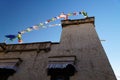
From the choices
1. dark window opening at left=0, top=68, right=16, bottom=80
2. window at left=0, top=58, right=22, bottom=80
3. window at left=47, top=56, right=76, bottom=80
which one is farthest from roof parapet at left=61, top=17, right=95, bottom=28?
dark window opening at left=0, top=68, right=16, bottom=80

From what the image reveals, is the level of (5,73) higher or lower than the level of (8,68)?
lower

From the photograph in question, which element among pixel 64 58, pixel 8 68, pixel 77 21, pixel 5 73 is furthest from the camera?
pixel 77 21

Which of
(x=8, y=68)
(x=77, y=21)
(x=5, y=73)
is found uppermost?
(x=77, y=21)

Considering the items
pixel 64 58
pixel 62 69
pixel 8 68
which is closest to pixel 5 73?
pixel 8 68

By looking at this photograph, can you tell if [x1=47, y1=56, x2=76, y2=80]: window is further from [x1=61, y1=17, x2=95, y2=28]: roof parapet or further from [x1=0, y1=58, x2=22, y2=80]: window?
[x1=61, y1=17, x2=95, y2=28]: roof parapet

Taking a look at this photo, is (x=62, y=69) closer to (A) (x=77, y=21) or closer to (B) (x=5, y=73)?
(B) (x=5, y=73)

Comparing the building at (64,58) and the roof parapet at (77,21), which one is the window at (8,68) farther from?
the roof parapet at (77,21)

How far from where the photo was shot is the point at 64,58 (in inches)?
404

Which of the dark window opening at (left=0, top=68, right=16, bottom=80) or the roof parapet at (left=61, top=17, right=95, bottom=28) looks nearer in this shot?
the dark window opening at (left=0, top=68, right=16, bottom=80)

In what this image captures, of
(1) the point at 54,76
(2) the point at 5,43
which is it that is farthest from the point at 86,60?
(2) the point at 5,43

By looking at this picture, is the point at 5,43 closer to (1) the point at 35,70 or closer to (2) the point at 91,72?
(1) the point at 35,70

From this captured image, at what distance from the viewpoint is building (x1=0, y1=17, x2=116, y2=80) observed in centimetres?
929

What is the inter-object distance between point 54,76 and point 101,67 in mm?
2993

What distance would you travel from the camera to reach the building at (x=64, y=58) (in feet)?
30.5
